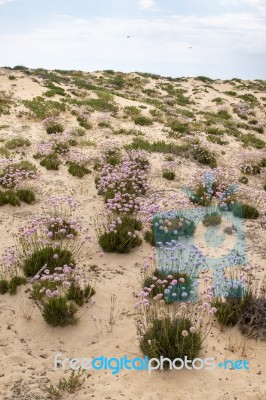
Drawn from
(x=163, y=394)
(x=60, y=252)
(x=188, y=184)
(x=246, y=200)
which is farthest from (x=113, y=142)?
(x=163, y=394)

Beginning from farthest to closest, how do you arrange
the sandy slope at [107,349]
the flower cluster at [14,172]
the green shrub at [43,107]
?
the green shrub at [43,107] < the flower cluster at [14,172] < the sandy slope at [107,349]

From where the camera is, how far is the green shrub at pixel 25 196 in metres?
10.3

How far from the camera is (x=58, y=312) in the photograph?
577cm

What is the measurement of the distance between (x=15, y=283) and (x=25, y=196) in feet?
13.8

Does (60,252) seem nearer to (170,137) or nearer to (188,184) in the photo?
(188,184)

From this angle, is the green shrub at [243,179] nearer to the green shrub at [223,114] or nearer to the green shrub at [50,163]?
the green shrub at [50,163]

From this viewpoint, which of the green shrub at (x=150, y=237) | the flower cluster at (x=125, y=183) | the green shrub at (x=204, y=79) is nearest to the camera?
the green shrub at (x=150, y=237)

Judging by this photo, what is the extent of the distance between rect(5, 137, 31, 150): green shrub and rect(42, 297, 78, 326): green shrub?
1047cm

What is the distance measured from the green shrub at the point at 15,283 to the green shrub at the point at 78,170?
6.32 m

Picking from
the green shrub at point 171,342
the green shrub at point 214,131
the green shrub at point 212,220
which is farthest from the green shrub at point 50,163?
the green shrub at point 214,131

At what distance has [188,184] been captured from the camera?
1255 cm

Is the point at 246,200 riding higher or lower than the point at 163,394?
higher

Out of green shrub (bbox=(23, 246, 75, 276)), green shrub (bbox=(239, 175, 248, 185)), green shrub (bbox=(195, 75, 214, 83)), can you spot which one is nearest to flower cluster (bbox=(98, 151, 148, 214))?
green shrub (bbox=(23, 246, 75, 276))

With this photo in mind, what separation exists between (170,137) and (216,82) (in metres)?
31.8
